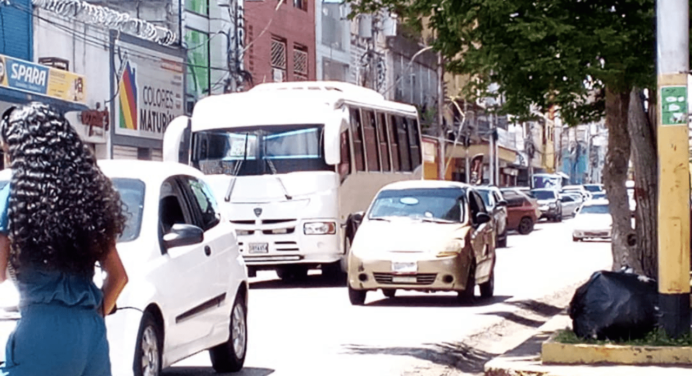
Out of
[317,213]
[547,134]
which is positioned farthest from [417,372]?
[547,134]

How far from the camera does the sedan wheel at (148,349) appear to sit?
28.1 ft

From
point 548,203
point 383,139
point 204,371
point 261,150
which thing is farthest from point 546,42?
point 548,203

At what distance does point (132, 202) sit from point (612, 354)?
3655mm

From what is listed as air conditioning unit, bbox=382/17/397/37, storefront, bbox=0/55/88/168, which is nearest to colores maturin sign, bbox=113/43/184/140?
storefront, bbox=0/55/88/168

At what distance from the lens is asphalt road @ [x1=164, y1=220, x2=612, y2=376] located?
11938 millimetres

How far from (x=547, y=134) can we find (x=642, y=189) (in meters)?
99.3

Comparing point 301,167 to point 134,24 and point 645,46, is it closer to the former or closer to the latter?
point 645,46

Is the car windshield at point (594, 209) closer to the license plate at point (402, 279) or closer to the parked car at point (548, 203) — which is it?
the parked car at point (548, 203)

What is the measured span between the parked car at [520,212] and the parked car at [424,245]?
27.0 meters

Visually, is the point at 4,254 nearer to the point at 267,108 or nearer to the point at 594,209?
the point at 267,108

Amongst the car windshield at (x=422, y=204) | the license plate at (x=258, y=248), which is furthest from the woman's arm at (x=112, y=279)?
the license plate at (x=258, y=248)

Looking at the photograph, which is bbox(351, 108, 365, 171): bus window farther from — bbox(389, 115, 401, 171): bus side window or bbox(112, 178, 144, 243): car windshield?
bbox(112, 178, 144, 243): car windshield

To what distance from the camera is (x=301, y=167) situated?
874 inches

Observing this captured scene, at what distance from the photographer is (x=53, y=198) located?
4.55m
